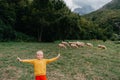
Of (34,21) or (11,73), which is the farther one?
(34,21)

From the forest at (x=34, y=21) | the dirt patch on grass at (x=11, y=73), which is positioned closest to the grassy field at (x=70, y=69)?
the dirt patch on grass at (x=11, y=73)

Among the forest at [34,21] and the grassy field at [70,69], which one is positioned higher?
the forest at [34,21]

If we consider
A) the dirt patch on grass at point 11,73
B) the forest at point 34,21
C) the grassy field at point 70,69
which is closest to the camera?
the dirt patch on grass at point 11,73

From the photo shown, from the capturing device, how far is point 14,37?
129 feet

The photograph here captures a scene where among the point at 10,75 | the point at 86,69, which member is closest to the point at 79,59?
the point at 86,69

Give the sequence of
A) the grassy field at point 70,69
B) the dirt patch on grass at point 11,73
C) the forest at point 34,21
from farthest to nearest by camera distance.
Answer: the forest at point 34,21 < the grassy field at point 70,69 < the dirt patch on grass at point 11,73

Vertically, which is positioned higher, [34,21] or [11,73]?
[34,21]

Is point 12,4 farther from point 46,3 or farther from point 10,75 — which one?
point 10,75

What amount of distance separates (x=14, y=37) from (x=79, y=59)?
2043 cm

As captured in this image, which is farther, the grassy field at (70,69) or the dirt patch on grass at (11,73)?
the grassy field at (70,69)

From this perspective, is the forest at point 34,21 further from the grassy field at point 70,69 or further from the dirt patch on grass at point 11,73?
the dirt patch on grass at point 11,73

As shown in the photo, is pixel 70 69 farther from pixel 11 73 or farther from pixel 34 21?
pixel 34 21

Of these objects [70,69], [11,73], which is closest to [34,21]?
[70,69]

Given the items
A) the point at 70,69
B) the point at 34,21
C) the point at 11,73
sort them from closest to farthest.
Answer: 1. the point at 11,73
2. the point at 70,69
3. the point at 34,21
